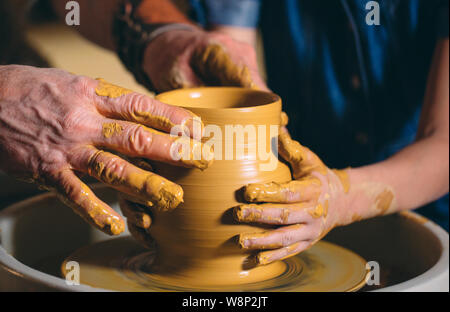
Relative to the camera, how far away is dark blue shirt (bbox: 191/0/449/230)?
4.96ft

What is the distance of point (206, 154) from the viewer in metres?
0.91

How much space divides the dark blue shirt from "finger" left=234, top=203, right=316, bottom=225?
677 millimetres

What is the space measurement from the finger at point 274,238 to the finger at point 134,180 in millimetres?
142

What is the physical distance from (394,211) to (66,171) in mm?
718

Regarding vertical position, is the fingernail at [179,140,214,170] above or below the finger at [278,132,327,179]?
above

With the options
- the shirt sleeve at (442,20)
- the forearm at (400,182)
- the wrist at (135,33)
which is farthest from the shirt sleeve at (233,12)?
the forearm at (400,182)

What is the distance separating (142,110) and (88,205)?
0.18 meters

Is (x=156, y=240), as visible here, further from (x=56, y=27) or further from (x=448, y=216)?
(x=56, y=27)

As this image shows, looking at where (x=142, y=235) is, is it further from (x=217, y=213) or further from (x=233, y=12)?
(x=233, y=12)

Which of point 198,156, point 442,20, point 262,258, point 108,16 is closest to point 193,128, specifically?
point 198,156

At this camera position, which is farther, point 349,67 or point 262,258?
point 349,67

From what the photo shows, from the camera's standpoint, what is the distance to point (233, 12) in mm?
1625

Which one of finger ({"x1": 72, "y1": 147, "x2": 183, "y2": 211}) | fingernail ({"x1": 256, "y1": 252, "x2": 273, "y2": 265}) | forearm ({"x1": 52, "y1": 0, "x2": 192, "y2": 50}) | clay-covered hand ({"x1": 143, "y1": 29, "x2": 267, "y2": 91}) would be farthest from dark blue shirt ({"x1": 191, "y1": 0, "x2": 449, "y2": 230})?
finger ({"x1": 72, "y1": 147, "x2": 183, "y2": 211})

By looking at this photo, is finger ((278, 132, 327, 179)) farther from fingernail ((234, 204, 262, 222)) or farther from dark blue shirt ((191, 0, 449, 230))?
dark blue shirt ((191, 0, 449, 230))
